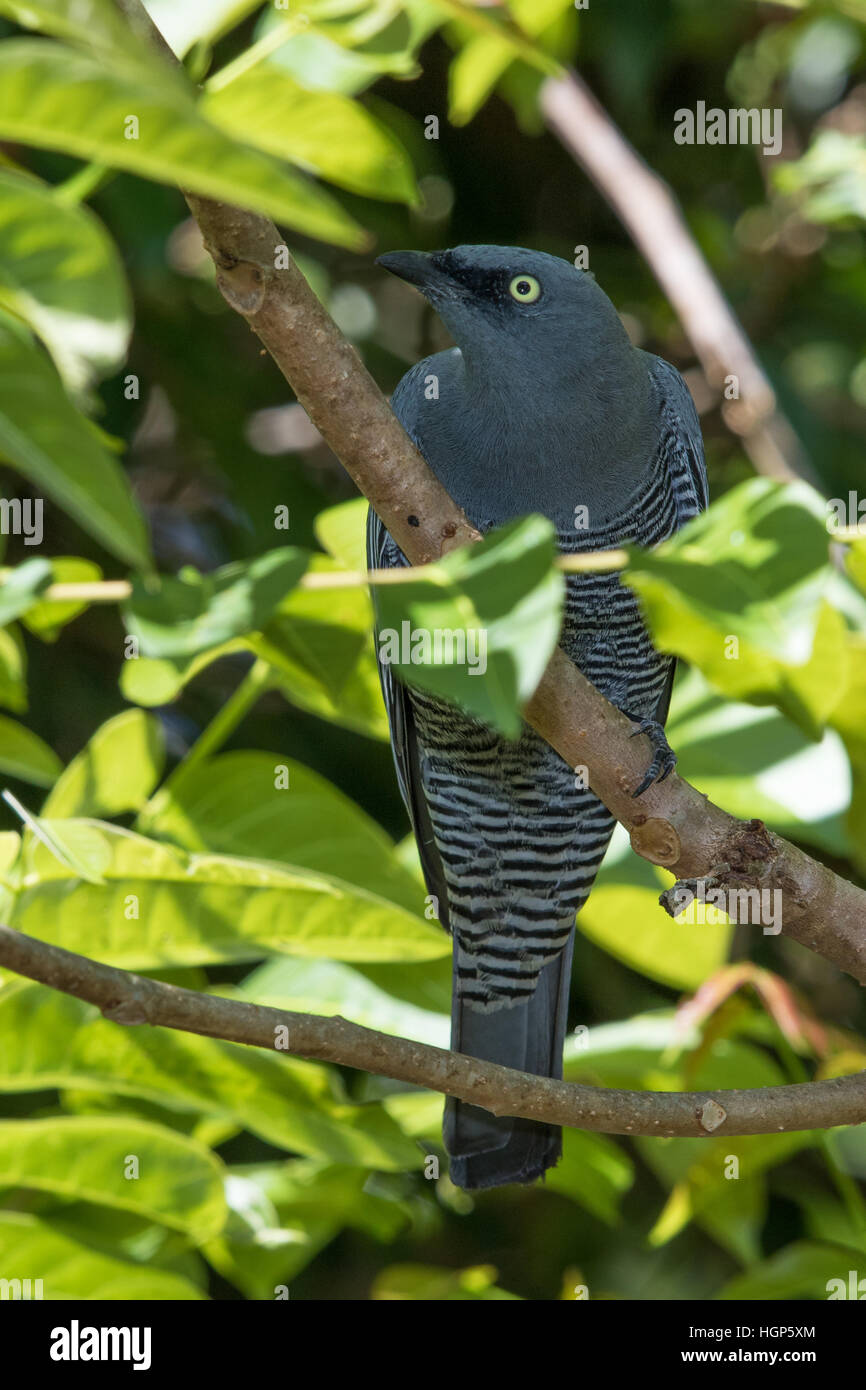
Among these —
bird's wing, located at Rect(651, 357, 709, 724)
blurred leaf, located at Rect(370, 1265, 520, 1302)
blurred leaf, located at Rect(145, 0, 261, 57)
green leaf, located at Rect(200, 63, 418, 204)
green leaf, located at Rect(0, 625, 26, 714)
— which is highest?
blurred leaf, located at Rect(145, 0, 261, 57)

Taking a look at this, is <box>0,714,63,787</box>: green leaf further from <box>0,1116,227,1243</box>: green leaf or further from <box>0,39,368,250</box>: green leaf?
<box>0,39,368,250</box>: green leaf

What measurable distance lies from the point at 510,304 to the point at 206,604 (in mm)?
1490

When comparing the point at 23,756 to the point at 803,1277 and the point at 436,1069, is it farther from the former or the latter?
the point at 803,1277

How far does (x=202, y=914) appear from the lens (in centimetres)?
169

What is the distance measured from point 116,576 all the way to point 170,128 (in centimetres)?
266

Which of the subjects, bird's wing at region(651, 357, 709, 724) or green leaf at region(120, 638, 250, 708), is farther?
bird's wing at region(651, 357, 709, 724)

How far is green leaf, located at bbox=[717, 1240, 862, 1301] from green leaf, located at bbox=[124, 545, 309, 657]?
58.8 inches

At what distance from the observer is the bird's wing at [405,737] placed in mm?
2582

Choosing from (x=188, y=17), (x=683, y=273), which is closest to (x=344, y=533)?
(x=188, y=17)

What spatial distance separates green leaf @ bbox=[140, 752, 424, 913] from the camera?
1.86 meters

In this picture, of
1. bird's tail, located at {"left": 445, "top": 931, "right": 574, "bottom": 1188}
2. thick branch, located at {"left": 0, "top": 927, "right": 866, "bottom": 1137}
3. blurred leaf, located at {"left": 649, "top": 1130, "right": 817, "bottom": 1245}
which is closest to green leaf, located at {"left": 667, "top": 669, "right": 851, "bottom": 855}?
thick branch, located at {"left": 0, "top": 927, "right": 866, "bottom": 1137}
